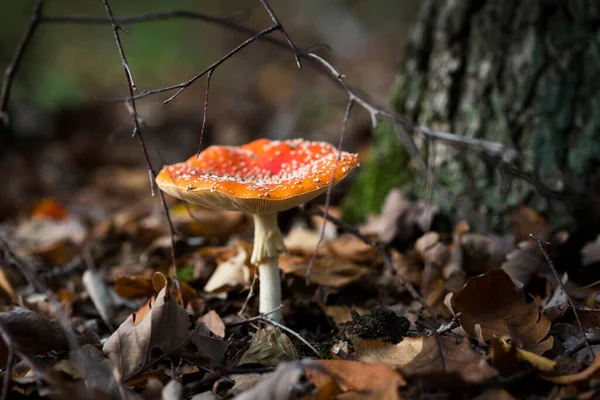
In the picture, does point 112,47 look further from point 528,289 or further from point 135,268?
point 528,289

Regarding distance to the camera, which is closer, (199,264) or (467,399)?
(467,399)

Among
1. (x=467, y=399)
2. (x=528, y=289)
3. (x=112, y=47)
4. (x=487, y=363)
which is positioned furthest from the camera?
(x=112, y=47)

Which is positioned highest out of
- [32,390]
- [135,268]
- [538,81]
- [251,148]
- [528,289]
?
[538,81]

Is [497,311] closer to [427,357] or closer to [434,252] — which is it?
[427,357]

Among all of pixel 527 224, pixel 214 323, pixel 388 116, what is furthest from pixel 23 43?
pixel 527 224

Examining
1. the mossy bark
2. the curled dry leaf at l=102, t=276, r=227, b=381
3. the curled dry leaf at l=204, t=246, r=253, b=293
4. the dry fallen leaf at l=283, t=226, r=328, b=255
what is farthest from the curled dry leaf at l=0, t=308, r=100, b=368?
the mossy bark

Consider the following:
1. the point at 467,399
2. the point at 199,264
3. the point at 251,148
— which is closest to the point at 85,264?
the point at 199,264
